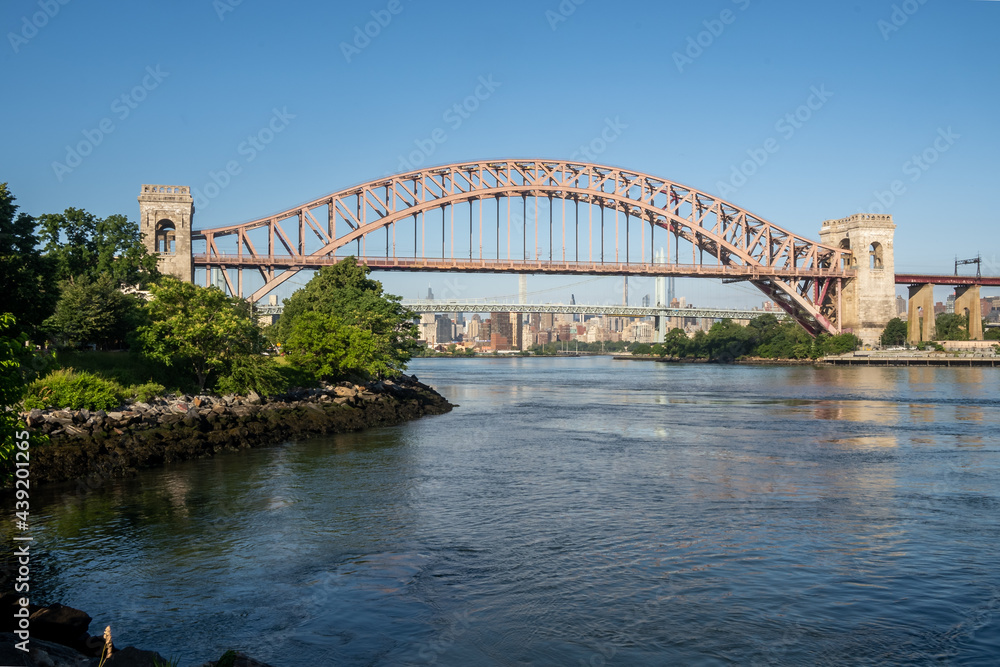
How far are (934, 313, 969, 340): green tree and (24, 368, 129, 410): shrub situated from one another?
8949 centimetres

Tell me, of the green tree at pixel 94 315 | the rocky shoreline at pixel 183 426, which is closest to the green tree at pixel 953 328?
the rocky shoreline at pixel 183 426

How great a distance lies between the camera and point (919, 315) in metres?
89.8

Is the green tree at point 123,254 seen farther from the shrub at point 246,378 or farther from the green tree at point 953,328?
the green tree at point 953,328

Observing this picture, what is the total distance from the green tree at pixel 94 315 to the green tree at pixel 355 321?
316 inches

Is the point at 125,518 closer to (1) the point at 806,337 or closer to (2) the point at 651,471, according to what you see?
(2) the point at 651,471

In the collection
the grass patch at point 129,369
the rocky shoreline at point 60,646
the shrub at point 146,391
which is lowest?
the rocky shoreline at point 60,646

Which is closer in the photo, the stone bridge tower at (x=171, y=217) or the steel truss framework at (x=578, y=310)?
the stone bridge tower at (x=171, y=217)

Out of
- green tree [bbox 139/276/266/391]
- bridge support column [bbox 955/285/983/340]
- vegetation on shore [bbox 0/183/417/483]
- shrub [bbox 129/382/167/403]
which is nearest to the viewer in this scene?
vegetation on shore [bbox 0/183/417/483]

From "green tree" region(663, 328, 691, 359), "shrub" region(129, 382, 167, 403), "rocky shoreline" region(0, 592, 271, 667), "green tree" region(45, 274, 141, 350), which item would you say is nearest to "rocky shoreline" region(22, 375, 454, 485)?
"shrub" region(129, 382, 167, 403)

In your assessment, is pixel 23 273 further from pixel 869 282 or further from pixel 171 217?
pixel 869 282

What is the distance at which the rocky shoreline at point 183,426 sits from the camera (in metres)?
18.4

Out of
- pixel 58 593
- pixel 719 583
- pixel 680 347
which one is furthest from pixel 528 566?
pixel 680 347

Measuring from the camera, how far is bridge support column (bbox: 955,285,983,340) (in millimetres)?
91312

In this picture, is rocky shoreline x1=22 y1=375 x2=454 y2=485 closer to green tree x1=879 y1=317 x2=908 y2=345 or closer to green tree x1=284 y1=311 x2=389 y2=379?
green tree x1=284 y1=311 x2=389 y2=379
